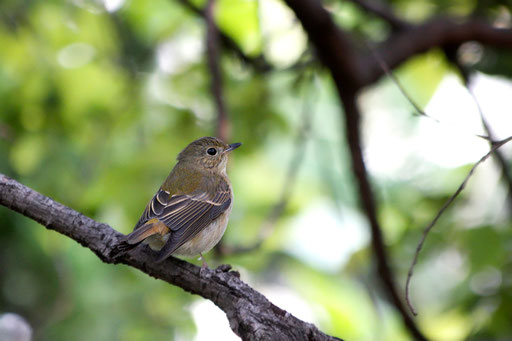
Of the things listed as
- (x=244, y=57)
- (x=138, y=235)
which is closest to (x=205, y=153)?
(x=244, y=57)

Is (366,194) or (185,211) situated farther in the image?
(366,194)

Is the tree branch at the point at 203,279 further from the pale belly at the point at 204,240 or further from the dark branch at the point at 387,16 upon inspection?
the dark branch at the point at 387,16

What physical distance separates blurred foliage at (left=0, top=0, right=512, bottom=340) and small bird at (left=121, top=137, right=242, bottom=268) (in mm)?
243

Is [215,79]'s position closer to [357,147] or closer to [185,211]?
[185,211]

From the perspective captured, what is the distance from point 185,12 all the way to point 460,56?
2449 mm

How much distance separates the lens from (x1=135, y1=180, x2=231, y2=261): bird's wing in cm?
340

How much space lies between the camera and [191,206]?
3789 millimetres

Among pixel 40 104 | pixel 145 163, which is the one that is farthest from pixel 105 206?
pixel 40 104

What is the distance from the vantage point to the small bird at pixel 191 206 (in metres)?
3.27

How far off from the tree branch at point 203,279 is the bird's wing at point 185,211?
1.44 feet

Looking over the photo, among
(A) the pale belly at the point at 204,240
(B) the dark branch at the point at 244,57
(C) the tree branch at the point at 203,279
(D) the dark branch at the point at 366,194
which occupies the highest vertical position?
(B) the dark branch at the point at 244,57

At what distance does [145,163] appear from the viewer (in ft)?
14.5

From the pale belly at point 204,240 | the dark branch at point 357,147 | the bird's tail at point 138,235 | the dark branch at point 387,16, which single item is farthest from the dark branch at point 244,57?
the bird's tail at point 138,235

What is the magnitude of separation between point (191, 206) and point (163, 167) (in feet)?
2.51
